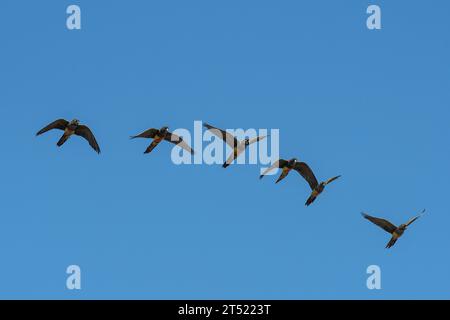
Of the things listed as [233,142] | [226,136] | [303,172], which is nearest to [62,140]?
[226,136]

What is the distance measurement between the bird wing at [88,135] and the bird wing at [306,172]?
957cm

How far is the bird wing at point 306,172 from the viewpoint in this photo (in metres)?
54.4

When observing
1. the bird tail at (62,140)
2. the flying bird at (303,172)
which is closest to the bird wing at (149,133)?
the bird tail at (62,140)

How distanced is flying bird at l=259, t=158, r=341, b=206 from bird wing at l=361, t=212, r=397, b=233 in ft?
7.93

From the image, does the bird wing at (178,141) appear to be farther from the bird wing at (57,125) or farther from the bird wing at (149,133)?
the bird wing at (57,125)

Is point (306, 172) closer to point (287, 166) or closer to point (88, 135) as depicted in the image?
point (287, 166)

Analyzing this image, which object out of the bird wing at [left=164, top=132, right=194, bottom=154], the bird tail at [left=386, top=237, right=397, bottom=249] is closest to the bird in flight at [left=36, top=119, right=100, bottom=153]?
the bird wing at [left=164, top=132, right=194, bottom=154]

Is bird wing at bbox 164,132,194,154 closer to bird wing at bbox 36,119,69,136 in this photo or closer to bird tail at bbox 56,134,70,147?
bird tail at bbox 56,134,70,147

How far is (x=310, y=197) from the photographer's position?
53438 mm
